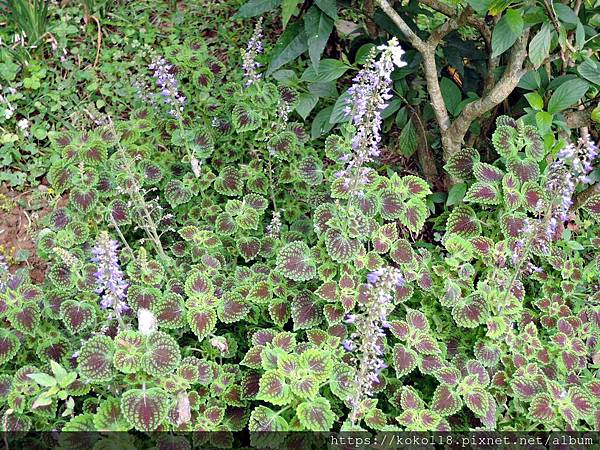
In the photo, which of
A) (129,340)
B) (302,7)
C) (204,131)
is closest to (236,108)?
(204,131)

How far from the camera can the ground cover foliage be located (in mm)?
1886

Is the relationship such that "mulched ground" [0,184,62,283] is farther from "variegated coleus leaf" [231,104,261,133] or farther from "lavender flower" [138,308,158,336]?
"lavender flower" [138,308,158,336]

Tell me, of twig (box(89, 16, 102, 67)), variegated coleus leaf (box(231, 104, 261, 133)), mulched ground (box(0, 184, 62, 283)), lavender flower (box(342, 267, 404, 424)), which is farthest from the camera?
twig (box(89, 16, 102, 67))

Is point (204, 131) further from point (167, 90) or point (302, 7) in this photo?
point (302, 7)

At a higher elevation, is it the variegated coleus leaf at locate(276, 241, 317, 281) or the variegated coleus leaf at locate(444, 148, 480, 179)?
the variegated coleus leaf at locate(276, 241, 317, 281)

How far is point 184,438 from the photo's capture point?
1.87 metres

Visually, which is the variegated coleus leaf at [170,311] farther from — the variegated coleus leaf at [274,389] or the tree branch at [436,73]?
the tree branch at [436,73]

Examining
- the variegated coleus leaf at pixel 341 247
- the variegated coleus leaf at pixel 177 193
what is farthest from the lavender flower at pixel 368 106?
the variegated coleus leaf at pixel 177 193

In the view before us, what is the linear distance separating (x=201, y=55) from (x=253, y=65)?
445 millimetres

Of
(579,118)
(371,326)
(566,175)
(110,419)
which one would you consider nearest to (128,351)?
(110,419)

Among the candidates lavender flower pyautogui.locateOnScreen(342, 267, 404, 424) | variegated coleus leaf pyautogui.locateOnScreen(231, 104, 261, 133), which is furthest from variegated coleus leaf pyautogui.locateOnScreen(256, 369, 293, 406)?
variegated coleus leaf pyautogui.locateOnScreen(231, 104, 261, 133)

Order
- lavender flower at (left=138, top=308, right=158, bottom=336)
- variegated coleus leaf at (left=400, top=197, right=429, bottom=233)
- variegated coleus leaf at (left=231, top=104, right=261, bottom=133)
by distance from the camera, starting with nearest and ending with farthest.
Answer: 1. lavender flower at (left=138, top=308, right=158, bottom=336)
2. variegated coleus leaf at (left=400, top=197, right=429, bottom=233)
3. variegated coleus leaf at (left=231, top=104, right=261, bottom=133)

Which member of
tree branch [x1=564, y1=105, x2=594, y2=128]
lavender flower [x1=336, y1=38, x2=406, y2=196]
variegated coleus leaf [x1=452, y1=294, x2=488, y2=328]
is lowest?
variegated coleus leaf [x1=452, y1=294, x2=488, y2=328]

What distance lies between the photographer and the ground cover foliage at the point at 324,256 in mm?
1886
